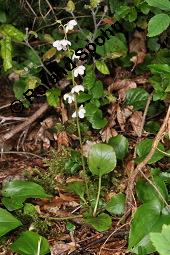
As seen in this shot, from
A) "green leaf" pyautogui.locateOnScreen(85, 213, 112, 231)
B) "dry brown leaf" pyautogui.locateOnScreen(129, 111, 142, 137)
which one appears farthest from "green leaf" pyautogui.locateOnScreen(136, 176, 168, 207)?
"dry brown leaf" pyautogui.locateOnScreen(129, 111, 142, 137)

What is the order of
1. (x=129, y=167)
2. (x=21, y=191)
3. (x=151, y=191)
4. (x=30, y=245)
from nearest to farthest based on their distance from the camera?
(x=30, y=245) → (x=151, y=191) → (x=21, y=191) → (x=129, y=167)

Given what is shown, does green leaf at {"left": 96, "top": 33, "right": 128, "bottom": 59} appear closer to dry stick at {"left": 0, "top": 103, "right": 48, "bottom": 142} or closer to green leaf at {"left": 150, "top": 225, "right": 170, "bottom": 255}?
dry stick at {"left": 0, "top": 103, "right": 48, "bottom": 142}

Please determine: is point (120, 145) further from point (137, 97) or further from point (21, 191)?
point (21, 191)

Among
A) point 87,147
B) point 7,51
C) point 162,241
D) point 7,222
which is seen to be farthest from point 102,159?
point 162,241

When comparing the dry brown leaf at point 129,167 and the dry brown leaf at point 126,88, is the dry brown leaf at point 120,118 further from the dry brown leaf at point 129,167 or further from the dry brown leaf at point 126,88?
the dry brown leaf at point 129,167

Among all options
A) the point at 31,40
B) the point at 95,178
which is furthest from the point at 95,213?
the point at 31,40

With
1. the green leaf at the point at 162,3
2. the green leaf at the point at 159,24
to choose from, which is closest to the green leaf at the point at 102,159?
the green leaf at the point at 159,24

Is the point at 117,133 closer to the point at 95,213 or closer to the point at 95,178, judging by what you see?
the point at 95,178
